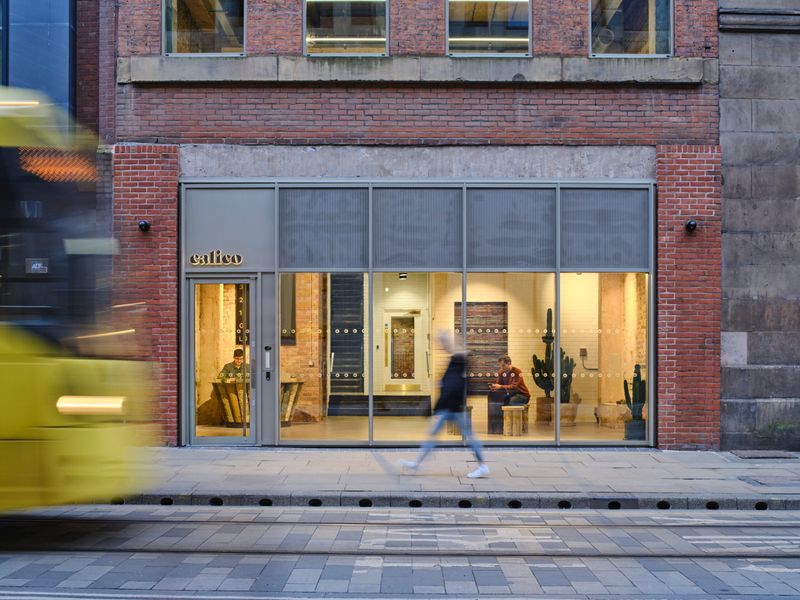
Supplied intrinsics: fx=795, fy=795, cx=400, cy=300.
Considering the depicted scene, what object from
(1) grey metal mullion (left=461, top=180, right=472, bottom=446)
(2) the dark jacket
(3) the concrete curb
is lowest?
(3) the concrete curb

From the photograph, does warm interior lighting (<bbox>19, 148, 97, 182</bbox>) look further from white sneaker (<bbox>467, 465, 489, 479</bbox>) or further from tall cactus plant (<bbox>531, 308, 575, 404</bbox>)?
tall cactus plant (<bbox>531, 308, 575, 404</bbox>)

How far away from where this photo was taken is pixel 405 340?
41.5ft

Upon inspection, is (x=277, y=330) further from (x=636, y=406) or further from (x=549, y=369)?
(x=636, y=406)

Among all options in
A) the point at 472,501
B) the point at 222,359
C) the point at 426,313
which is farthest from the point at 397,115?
the point at 472,501

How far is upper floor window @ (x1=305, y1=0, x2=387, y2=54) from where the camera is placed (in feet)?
41.8

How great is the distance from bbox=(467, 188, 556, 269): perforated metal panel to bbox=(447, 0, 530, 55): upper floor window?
2.35 meters

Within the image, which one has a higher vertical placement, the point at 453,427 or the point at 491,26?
the point at 491,26

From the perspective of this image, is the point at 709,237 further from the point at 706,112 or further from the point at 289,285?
the point at 289,285

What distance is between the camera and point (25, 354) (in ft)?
22.0

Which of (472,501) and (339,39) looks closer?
(472,501)

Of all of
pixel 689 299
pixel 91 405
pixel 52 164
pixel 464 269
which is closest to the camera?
pixel 91 405

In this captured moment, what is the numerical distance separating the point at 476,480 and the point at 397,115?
5.89 meters

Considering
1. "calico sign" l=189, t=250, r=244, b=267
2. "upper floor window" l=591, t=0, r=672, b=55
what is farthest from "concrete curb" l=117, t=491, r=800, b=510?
"upper floor window" l=591, t=0, r=672, b=55

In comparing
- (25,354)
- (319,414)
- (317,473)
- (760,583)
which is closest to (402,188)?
(319,414)
